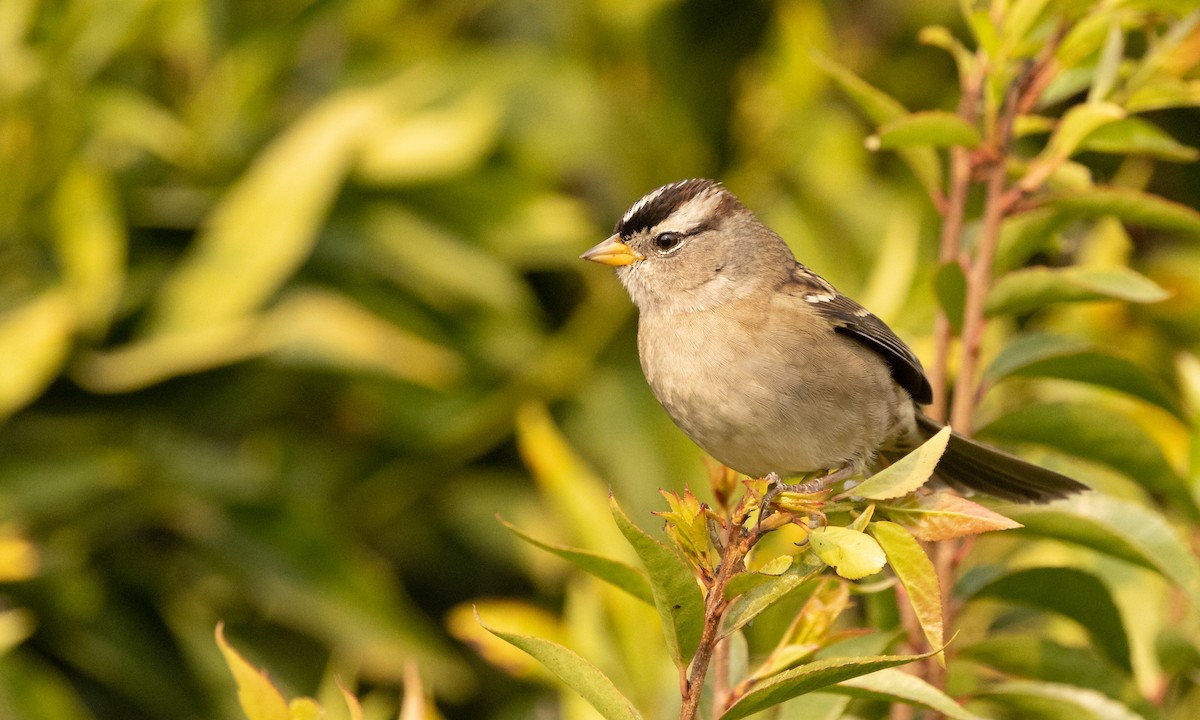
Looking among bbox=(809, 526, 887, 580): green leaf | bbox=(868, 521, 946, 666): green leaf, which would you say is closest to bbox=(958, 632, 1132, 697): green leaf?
bbox=(868, 521, 946, 666): green leaf

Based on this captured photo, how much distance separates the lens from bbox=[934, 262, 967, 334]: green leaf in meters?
2.18

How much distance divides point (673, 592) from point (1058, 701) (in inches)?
Answer: 35.7

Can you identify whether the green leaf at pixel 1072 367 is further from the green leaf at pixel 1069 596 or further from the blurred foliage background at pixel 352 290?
the blurred foliage background at pixel 352 290

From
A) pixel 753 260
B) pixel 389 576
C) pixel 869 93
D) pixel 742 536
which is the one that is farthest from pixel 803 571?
pixel 389 576

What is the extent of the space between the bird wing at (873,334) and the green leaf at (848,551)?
3.58 feet

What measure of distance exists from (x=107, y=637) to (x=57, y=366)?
695 mm

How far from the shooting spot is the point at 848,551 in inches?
58.7

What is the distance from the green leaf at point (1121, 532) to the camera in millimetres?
2123

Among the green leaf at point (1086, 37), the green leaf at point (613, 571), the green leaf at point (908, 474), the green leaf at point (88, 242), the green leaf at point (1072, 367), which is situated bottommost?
the green leaf at point (88, 242)

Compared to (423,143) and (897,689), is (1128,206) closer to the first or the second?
(897,689)

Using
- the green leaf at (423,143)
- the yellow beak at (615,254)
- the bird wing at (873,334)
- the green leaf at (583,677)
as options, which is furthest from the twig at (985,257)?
the green leaf at (423,143)

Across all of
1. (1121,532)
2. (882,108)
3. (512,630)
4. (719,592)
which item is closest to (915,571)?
(719,592)

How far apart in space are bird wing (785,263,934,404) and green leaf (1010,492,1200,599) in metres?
0.40

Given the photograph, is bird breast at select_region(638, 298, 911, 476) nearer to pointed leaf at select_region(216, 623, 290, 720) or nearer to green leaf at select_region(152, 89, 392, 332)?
pointed leaf at select_region(216, 623, 290, 720)
